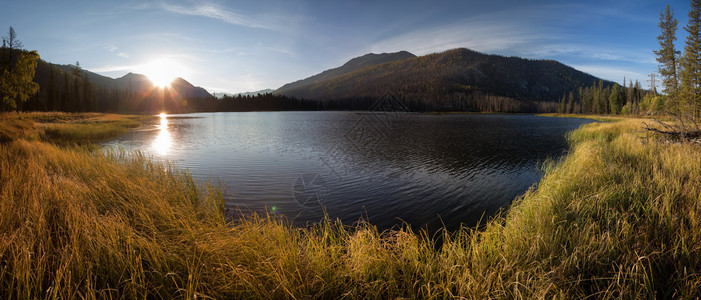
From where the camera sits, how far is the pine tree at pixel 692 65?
40.0m

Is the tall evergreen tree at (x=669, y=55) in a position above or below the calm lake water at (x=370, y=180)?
above

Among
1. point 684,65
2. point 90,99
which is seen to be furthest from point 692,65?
point 90,99

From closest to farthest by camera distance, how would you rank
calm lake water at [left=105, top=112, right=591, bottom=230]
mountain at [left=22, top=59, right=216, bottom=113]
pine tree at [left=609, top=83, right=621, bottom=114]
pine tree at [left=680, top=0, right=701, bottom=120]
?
calm lake water at [left=105, top=112, right=591, bottom=230] < pine tree at [left=680, top=0, right=701, bottom=120] < mountain at [left=22, top=59, right=216, bottom=113] < pine tree at [left=609, top=83, right=621, bottom=114]

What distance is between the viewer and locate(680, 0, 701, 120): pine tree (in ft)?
131

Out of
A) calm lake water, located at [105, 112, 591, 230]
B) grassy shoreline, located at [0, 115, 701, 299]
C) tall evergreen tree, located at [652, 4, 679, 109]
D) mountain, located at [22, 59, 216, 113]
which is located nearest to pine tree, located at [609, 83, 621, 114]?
tall evergreen tree, located at [652, 4, 679, 109]

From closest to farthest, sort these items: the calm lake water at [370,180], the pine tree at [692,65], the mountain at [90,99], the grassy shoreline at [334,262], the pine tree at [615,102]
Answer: the grassy shoreline at [334,262]
the calm lake water at [370,180]
the pine tree at [692,65]
the mountain at [90,99]
the pine tree at [615,102]

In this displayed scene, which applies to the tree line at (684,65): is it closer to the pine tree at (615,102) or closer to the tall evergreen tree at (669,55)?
the tall evergreen tree at (669,55)

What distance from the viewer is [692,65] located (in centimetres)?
4103

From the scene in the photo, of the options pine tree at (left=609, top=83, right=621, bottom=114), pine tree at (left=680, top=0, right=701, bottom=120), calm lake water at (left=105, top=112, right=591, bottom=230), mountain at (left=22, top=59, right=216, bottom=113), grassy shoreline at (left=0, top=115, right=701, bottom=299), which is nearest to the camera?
grassy shoreline at (left=0, top=115, right=701, bottom=299)

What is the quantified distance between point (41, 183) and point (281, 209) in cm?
598

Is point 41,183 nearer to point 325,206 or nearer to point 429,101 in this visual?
point 325,206

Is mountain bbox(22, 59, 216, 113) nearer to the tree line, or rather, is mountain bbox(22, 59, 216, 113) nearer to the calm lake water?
the calm lake water

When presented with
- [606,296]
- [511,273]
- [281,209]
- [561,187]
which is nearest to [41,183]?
[281,209]

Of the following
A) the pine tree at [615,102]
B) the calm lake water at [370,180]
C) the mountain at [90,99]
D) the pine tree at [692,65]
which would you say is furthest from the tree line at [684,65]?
the mountain at [90,99]
